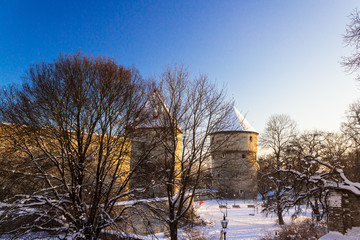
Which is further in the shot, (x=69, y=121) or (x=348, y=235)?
(x=348, y=235)

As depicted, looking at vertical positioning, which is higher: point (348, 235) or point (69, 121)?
point (69, 121)

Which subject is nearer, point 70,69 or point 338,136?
point 70,69

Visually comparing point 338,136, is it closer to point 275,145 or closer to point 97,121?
point 275,145

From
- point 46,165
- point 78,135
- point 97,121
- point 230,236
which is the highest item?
point 97,121

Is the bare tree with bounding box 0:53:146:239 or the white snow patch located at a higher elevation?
the bare tree with bounding box 0:53:146:239

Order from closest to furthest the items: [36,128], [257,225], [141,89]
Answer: [36,128], [141,89], [257,225]

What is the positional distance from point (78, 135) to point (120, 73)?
8.24 ft

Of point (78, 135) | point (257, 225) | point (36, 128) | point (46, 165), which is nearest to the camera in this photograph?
point (36, 128)

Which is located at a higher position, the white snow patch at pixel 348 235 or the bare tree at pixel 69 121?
the bare tree at pixel 69 121

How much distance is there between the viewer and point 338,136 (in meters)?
26.5

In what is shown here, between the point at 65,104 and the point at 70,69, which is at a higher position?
the point at 70,69

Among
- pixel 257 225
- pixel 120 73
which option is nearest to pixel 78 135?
pixel 120 73

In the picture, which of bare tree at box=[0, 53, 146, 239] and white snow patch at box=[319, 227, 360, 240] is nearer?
bare tree at box=[0, 53, 146, 239]

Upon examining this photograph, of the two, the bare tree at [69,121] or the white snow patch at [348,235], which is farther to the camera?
the white snow patch at [348,235]
